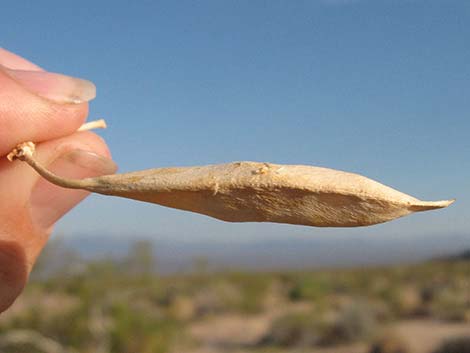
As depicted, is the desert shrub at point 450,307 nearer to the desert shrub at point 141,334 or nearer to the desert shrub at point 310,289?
the desert shrub at point 310,289

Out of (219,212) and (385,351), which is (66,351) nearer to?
(385,351)

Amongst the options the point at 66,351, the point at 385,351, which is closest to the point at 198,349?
the point at 66,351

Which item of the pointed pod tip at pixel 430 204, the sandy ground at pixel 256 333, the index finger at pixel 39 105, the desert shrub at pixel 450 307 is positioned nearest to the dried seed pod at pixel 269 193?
the pointed pod tip at pixel 430 204

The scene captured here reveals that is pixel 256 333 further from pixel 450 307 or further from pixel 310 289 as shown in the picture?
pixel 450 307

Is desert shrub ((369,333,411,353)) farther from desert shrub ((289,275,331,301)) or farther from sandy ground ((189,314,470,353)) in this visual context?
desert shrub ((289,275,331,301))

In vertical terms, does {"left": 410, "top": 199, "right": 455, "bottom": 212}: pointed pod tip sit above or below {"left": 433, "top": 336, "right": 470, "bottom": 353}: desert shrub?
above

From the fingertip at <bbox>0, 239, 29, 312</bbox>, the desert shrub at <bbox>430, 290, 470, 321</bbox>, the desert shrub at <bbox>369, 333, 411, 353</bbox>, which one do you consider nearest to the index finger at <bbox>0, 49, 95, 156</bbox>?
the fingertip at <bbox>0, 239, 29, 312</bbox>
